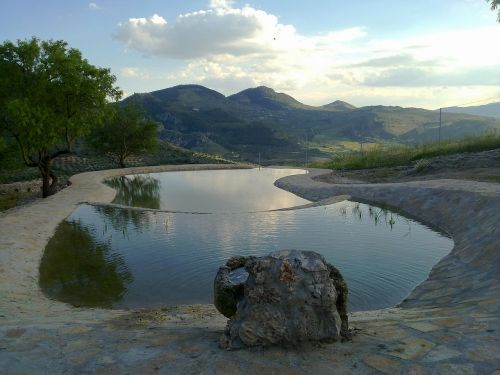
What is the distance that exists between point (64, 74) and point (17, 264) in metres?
14.0

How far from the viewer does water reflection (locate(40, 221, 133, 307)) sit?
29.7 feet

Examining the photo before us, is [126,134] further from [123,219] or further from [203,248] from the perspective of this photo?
[203,248]

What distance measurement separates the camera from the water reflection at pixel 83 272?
9.04 meters

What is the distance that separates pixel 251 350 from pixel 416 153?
33.8 m

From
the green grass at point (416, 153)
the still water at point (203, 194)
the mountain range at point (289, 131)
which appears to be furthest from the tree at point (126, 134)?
the mountain range at point (289, 131)

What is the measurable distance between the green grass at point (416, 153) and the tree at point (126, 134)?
18.4m

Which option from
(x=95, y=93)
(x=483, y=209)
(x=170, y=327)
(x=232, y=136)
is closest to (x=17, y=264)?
(x=170, y=327)

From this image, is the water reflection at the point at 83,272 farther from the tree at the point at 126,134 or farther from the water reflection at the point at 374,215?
the tree at the point at 126,134

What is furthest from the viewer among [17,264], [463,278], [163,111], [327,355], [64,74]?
[163,111]

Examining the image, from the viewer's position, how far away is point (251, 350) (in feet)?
15.7

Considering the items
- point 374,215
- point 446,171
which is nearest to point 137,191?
point 374,215

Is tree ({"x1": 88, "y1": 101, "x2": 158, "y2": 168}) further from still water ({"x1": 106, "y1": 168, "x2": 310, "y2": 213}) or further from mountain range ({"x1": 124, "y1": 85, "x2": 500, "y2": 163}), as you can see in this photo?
mountain range ({"x1": 124, "y1": 85, "x2": 500, "y2": 163})

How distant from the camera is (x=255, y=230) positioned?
47.2 ft

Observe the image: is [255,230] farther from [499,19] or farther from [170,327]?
[499,19]
